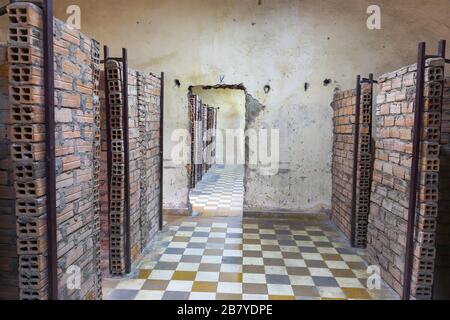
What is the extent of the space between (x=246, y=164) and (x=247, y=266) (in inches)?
94.7

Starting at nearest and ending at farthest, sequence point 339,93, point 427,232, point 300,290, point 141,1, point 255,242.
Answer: point 427,232 → point 300,290 → point 255,242 → point 339,93 → point 141,1

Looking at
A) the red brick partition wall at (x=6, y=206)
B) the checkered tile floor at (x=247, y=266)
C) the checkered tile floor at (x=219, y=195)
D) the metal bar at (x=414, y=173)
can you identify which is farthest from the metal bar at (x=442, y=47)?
the checkered tile floor at (x=219, y=195)

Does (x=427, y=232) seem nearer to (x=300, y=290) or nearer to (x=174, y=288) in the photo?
(x=300, y=290)

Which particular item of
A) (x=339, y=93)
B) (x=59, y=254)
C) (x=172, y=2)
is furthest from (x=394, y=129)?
(x=172, y=2)

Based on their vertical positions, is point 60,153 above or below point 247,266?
above

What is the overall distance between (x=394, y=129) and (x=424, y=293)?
1556mm

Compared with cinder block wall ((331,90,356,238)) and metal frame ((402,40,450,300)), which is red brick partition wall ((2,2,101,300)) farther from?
cinder block wall ((331,90,356,238))

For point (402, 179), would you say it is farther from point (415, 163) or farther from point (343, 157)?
point (343, 157)

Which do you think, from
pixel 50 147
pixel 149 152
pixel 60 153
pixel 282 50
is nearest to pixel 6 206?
pixel 60 153

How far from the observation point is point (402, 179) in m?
3.36

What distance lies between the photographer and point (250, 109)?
6102mm

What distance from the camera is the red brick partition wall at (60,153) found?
1931mm

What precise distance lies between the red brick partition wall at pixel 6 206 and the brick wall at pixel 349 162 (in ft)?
13.0

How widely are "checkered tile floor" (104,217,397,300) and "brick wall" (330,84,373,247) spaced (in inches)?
13.1
